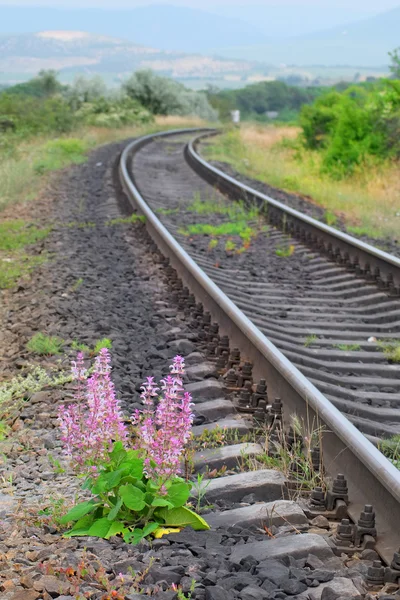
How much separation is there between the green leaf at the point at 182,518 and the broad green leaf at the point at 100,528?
0.21 metres

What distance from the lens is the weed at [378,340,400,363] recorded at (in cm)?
575

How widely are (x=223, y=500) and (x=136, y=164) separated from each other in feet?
55.3

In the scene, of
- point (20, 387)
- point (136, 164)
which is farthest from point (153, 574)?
point (136, 164)

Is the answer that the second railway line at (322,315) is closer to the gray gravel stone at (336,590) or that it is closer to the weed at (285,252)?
the weed at (285,252)

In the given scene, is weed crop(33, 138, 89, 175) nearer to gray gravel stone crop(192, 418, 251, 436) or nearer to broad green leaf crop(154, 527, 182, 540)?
gray gravel stone crop(192, 418, 251, 436)

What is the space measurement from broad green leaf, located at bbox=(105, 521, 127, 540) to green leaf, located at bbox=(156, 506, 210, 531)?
162 millimetres

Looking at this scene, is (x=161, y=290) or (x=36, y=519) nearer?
(x=36, y=519)

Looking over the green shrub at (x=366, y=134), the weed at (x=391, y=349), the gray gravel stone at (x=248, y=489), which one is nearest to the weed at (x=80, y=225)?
the weed at (x=391, y=349)

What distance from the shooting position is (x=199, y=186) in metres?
16.1

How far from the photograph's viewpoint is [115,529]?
10.6 ft

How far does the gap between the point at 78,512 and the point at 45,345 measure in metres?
2.63

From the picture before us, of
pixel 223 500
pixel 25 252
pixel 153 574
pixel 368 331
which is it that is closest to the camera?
pixel 153 574

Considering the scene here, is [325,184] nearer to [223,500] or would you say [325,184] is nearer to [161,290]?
[161,290]

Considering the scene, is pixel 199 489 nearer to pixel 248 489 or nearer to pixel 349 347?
pixel 248 489
